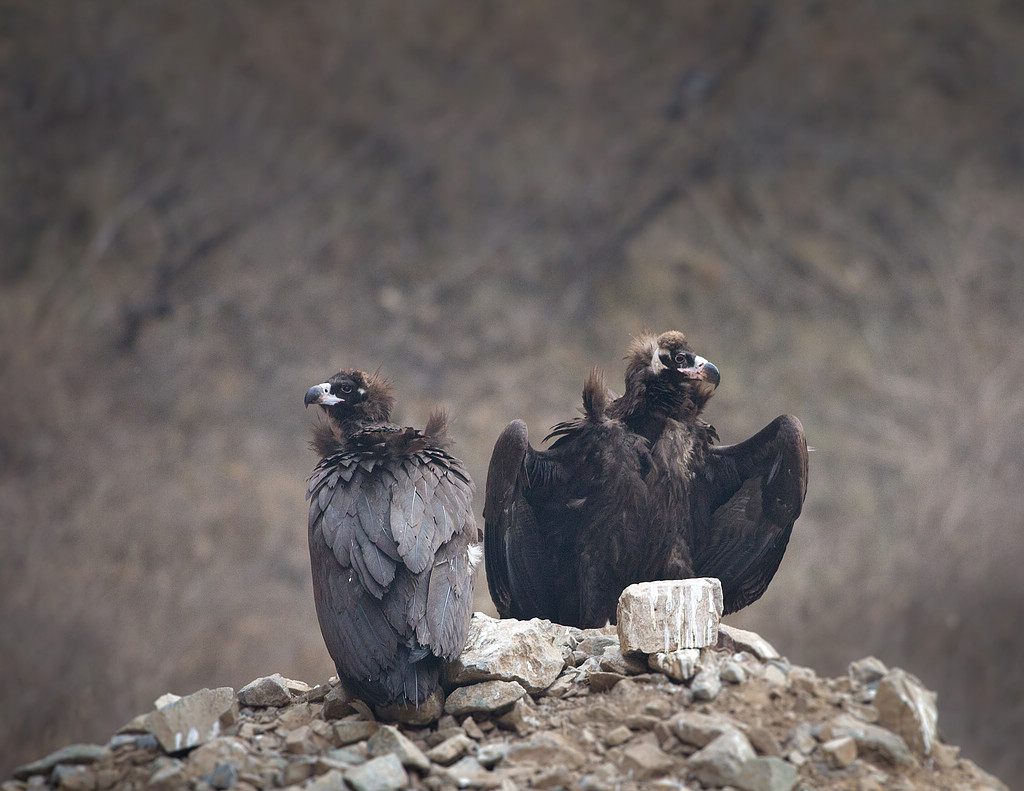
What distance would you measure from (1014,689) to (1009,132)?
567cm

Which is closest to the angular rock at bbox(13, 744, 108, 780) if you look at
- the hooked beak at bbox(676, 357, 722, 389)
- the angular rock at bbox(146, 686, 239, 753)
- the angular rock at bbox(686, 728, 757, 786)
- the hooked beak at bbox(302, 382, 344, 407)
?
the angular rock at bbox(146, 686, 239, 753)

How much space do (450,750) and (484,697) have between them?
0.95ft

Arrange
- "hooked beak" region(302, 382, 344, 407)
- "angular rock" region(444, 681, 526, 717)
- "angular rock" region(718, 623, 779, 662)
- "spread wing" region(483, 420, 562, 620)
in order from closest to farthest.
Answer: "angular rock" region(444, 681, 526, 717) < "angular rock" region(718, 623, 779, 662) < "spread wing" region(483, 420, 562, 620) < "hooked beak" region(302, 382, 344, 407)

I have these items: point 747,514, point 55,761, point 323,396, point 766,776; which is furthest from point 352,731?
point 747,514

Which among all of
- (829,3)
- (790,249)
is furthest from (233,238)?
(829,3)

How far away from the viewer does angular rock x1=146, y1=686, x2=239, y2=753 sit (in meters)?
3.98

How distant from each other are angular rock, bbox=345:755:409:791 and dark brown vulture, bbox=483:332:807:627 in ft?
4.88

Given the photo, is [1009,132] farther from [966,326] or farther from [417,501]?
[417,501]

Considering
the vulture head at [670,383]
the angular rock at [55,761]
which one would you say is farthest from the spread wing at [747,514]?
the angular rock at [55,761]

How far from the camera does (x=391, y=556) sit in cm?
417

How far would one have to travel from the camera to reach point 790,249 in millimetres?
11320

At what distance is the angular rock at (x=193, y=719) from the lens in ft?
13.1

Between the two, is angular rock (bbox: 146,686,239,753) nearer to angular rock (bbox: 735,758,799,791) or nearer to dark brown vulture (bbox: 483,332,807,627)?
dark brown vulture (bbox: 483,332,807,627)

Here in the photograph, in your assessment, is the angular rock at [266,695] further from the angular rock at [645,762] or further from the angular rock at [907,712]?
the angular rock at [907,712]
